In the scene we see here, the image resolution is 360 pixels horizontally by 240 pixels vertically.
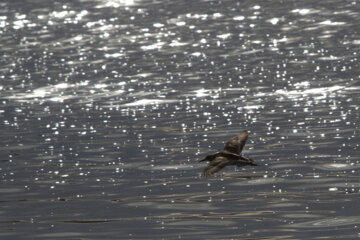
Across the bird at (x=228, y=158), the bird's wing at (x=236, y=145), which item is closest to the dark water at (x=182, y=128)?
the bird at (x=228, y=158)

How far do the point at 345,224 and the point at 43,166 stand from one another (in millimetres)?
10435

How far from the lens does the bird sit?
22594mm

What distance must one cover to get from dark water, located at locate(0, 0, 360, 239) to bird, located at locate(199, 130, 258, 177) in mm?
608

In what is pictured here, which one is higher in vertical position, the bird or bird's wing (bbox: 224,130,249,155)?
bird's wing (bbox: 224,130,249,155)

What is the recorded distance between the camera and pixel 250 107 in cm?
3512

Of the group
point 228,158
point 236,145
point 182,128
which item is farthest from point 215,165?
point 182,128

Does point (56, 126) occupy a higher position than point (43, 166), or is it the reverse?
point (56, 126)

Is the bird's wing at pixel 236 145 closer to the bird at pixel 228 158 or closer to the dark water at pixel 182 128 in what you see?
the bird at pixel 228 158

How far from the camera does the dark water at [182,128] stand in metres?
21.0

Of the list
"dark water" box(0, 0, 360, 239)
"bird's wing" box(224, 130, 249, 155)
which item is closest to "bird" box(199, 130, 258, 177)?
"bird's wing" box(224, 130, 249, 155)

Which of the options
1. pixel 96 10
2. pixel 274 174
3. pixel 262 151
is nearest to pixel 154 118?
pixel 262 151

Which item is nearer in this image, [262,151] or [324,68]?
[262,151]

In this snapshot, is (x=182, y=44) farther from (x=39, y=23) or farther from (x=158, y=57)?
(x=39, y=23)

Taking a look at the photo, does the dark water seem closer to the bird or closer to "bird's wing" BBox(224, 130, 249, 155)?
the bird
